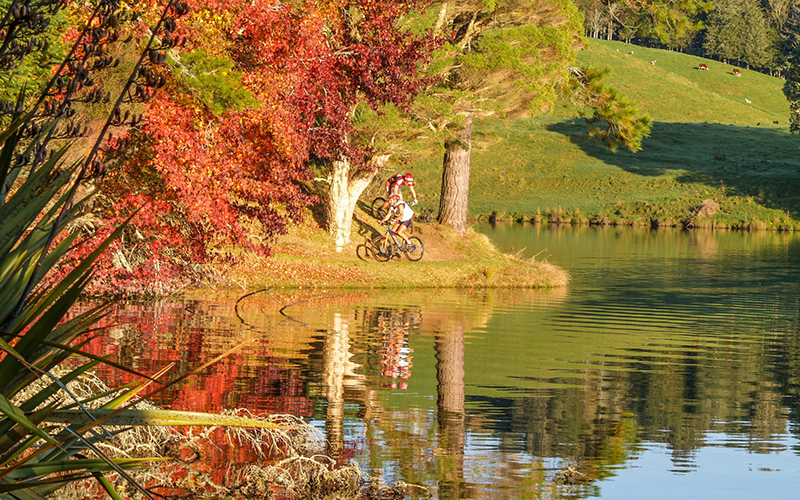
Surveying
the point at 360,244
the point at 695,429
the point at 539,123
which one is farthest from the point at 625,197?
the point at 695,429

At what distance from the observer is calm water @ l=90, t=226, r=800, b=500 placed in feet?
30.5

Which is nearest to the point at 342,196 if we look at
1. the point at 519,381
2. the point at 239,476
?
the point at 519,381

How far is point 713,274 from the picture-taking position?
33031 mm

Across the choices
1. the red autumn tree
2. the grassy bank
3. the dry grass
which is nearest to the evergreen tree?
the grassy bank

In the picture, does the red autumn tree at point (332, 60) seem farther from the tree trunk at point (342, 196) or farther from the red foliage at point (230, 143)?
the tree trunk at point (342, 196)

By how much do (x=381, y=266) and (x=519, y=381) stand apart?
40.6 ft

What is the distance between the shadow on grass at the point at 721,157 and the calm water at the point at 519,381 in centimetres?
4360

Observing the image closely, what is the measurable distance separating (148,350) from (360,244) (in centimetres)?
1375

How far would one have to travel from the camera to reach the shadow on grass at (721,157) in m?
68.2

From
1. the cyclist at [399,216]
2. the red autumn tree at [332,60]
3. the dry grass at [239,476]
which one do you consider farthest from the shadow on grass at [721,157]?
the dry grass at [239,476]

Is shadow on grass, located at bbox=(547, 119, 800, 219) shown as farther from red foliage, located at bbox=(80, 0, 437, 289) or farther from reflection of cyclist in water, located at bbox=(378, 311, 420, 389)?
red foliage, located at bbox=(80, 0, 437, 289)

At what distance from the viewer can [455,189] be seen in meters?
31.1

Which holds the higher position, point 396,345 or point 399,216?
point 399,216

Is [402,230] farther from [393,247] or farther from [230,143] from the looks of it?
[230,143]
